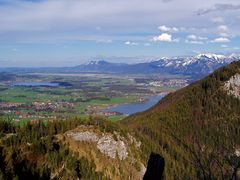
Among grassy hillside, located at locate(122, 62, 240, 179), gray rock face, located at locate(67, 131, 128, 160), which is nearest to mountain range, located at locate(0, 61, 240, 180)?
gray rock face, located at locate(67, 131, 128, 160)

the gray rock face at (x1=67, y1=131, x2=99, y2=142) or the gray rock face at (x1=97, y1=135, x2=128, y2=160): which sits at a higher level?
the gray rock face at (x1=67, y1=131, x2=99, y2=142)

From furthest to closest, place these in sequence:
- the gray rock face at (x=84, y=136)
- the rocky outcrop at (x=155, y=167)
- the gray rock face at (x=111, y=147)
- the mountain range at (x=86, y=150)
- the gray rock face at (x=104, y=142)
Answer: the gray rock face at (x=111, y=147) < the gray rock face at (x=104, y=142) < the gray rock face at (x=84, y=136) < the mountain range at (x=86, y=150) < the rocky outcrop at (x=155, y=167)

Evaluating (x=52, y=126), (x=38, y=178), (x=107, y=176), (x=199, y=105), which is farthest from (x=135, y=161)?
(x=199, y=105)

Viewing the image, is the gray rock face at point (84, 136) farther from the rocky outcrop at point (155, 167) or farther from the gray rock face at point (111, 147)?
the rocky outcrop at point (155, 167)

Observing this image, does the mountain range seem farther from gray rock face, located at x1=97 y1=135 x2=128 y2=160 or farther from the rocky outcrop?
the rocky outcrop

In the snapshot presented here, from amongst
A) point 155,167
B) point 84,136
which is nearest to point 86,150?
point 84,136

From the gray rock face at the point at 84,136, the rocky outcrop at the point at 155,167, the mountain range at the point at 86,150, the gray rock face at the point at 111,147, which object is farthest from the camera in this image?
the gray rock face at the point at 111,147

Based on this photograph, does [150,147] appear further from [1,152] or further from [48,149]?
[1,152]

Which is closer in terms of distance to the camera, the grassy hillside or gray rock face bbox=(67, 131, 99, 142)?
gray rock face bbox=(67, 131, 99, 142)

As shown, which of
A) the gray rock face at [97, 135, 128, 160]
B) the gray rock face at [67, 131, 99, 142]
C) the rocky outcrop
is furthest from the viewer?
the gray rock face at [97, 135, 128, 160]

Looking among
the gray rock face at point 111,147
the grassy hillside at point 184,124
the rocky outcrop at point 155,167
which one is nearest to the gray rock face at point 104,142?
the gray rock face at point 111,147

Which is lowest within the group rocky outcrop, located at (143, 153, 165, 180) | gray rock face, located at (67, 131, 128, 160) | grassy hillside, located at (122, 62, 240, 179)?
grassy hillside, located at (122, 62, 240, 179)

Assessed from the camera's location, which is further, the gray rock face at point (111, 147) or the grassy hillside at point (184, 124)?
the grassy hillside at point (184, 124)

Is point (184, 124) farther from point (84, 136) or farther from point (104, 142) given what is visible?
point (84, 136)
